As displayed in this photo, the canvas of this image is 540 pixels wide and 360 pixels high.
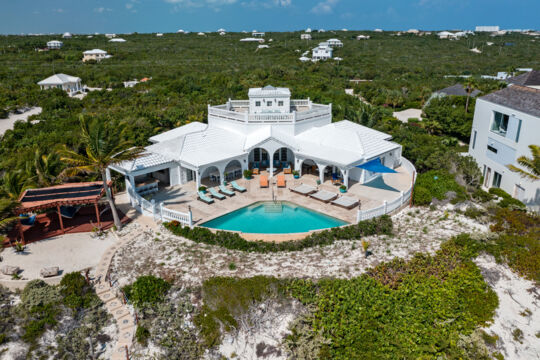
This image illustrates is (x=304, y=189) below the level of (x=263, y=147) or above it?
below

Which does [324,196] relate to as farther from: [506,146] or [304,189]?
[506,146]

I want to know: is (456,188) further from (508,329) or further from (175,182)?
(175,182)

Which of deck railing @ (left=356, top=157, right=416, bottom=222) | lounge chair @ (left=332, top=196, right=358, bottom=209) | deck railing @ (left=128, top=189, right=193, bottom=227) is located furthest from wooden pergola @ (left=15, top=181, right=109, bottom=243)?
deck railing @ (left=356, top=157, right=416, bottom=222)

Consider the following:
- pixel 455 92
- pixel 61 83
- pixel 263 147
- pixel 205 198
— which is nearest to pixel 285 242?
pixel 205 198

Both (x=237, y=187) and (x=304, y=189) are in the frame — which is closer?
(x=304, y=189)

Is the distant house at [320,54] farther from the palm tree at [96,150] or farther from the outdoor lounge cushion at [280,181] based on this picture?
the palm tree at [96,150]

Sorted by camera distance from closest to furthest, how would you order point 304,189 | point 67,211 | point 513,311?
point 513,311 < point 67,211 < point 304,189
